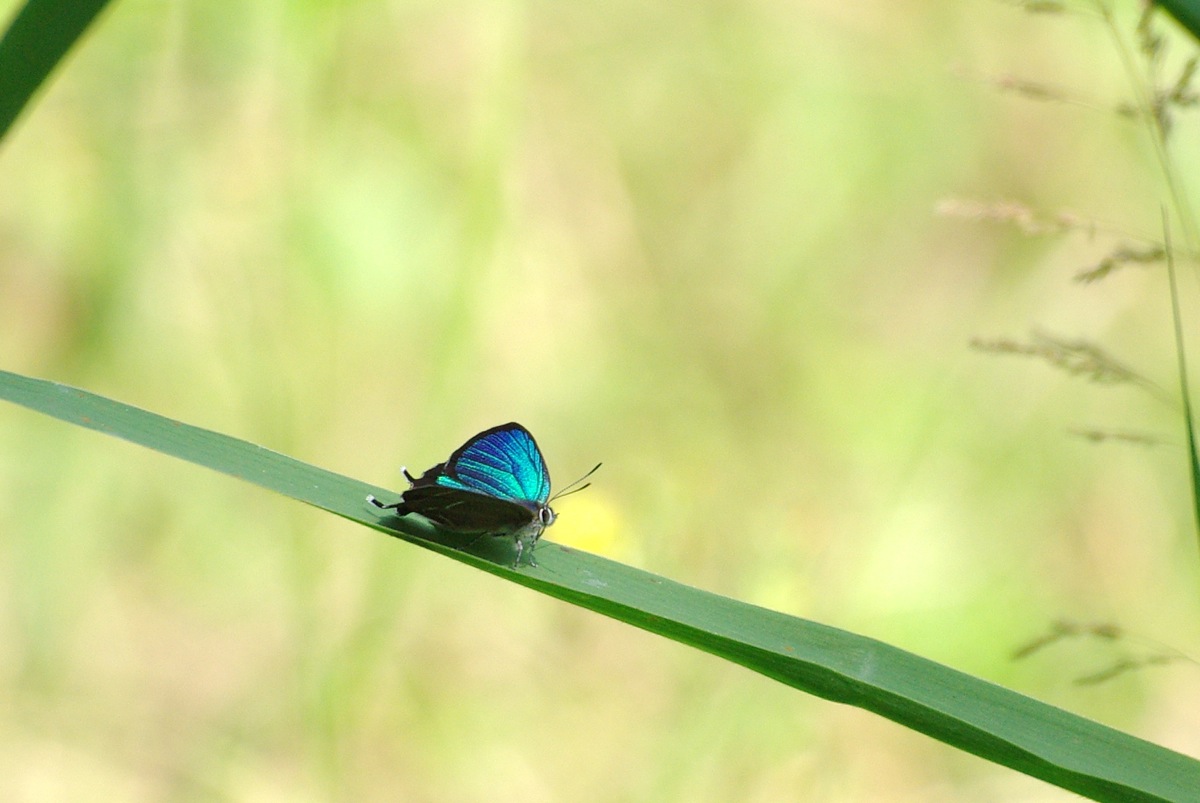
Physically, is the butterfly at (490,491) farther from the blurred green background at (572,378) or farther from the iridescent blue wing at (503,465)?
the blurred green background at (572,378)

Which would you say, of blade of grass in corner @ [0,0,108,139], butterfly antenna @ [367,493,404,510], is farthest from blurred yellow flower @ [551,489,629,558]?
blade of grass in corner @ [0,0,108,139]

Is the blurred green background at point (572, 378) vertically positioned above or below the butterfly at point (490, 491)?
above

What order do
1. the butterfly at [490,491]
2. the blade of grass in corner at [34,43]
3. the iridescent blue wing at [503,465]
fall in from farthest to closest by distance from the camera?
1. the iridescent blue wing at [503,465]
2. the butterfly at [490,491]
3. the blade of grass in corner at [34,43]

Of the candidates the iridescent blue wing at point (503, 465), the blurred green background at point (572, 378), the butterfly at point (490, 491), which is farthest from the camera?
the blurred green background at point (572, 378)

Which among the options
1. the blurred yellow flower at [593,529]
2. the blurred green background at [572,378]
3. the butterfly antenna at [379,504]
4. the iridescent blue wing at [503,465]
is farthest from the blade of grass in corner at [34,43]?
the blurred yellow flower at [593,529]

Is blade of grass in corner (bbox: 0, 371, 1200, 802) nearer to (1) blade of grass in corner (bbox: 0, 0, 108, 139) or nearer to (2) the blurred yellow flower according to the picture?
(1) blade of grass in corner (bbox: 0, 0, 108, 139)

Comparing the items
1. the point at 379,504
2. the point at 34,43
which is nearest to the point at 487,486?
the point at 379,504

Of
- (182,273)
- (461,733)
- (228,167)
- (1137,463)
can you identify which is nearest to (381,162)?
(228,167)

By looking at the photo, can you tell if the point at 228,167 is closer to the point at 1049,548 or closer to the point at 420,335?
the point at 420,335
